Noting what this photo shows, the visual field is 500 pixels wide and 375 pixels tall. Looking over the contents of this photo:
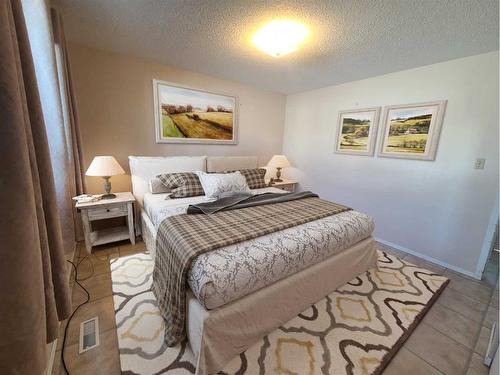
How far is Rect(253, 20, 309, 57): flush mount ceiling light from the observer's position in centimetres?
174

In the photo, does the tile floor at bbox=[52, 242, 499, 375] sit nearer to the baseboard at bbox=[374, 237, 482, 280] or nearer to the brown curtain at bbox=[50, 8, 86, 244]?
the baseboard at bbox=[374, 237, 482, 280]

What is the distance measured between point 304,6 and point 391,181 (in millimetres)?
2300

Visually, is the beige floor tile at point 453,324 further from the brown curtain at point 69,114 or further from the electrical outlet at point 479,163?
the brown curtain at point 69,114

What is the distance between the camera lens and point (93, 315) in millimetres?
1522

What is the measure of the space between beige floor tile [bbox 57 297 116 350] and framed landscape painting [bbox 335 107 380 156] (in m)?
3.33

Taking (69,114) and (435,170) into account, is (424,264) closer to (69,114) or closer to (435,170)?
(435,170)

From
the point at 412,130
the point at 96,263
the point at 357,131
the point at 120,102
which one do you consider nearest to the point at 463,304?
the point at 412,130

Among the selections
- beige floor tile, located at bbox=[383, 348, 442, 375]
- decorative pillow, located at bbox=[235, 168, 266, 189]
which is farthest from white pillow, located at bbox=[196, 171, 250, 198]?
beige floor tile, located at bbox=[383, 348, 442, 375]

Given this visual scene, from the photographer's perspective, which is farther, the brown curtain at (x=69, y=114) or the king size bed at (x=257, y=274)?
the brown curtain at (x=69, y=114)

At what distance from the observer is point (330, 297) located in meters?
1.79

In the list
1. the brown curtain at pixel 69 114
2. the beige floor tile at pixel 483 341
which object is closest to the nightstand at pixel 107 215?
the brown curtain at pixel 69 114

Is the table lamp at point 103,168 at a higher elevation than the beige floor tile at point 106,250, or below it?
higher

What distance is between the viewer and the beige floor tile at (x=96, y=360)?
1.17m

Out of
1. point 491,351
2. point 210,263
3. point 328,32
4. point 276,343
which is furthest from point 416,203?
point 210,263
